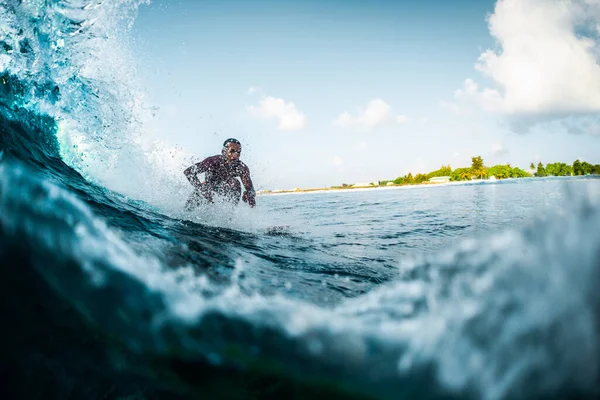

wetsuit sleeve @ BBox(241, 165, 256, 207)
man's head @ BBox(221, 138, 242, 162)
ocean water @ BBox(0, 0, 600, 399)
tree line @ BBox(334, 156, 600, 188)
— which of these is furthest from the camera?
tree line @ BBox(334, 156, 600, 188)

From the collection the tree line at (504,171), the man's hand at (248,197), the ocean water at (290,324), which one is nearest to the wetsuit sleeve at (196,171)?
the man's hand at (248,197)

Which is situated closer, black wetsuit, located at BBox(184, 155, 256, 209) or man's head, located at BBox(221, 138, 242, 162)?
black wetsuit, located at BBox(184, 155, 256, 209)

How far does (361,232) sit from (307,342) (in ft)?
15.9

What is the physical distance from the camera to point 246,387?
1.16m

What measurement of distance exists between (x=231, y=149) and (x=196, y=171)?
756 millimetres

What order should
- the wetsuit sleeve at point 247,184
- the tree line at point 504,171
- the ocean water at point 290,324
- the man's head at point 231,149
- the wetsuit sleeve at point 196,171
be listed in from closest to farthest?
the ocean water at point 290,324 → the wetsuit sleeve at point 196,171 → the man's head at point 231,149 → the wetsuit sleeve at point 247,184 → the tree line at point 504,171

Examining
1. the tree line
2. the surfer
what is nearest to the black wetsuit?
the surfer

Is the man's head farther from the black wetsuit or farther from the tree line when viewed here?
the tree line

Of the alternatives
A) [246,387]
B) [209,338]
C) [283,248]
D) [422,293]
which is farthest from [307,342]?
[283,248]

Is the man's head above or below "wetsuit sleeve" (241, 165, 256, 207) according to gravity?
above

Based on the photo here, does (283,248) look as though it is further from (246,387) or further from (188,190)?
(188,190)

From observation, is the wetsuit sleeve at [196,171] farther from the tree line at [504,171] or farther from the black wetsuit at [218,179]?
the tree line at [504,171]

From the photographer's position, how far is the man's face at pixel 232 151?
5.40 m

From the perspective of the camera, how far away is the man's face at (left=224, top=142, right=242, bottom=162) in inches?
213
